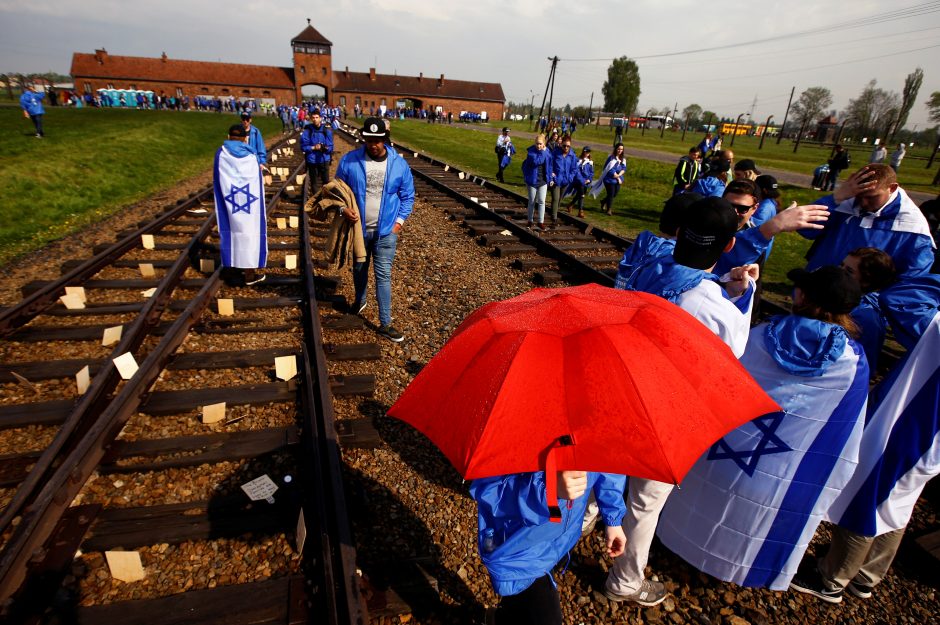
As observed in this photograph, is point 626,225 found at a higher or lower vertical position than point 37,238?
higher

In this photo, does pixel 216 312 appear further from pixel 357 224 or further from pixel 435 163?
pixel 435 163

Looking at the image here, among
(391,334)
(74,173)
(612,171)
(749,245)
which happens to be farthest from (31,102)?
(749,245)

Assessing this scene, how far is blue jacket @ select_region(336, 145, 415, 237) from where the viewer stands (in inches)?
195

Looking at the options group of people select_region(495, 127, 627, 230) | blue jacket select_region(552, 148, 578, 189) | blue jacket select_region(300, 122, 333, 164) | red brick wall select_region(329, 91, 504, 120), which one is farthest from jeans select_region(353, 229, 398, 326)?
red brick wall select_region(329, 91, 504, 120)

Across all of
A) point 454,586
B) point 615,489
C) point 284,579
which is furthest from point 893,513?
point 284,579

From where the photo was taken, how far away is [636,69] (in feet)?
301

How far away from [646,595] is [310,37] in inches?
3633

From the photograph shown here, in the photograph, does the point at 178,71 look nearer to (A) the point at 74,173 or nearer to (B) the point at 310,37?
(B) the point at 310,37

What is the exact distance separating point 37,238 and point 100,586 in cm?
913

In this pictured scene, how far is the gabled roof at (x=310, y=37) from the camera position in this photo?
7656 cm

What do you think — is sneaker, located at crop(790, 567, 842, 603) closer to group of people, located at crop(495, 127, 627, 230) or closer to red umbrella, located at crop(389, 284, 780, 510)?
red umbrella, located at crop(389, 284, 780, 510)

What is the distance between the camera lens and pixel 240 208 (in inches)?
253

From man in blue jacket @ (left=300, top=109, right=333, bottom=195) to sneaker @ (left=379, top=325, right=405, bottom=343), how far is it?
7702mm

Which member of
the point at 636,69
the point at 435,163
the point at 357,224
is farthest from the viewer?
the point at 636,69
